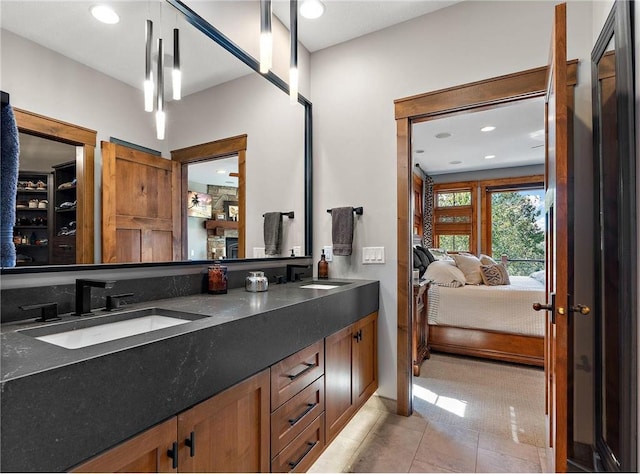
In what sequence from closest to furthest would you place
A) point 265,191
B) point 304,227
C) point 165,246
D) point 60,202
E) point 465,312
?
point 60,202 < point 165,246 < point 265,191 < point 304,227 < point 465,312

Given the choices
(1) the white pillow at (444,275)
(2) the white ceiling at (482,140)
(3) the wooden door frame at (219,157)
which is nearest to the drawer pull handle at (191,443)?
(3) the wooden door frame at (219,157)

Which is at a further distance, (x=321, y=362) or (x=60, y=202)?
(x=321, y=362)

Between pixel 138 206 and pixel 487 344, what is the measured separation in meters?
3.50

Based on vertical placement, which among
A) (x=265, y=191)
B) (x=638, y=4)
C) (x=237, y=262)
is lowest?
(x=237, y=262)

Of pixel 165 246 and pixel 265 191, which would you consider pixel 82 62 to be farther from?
pixel 265 191

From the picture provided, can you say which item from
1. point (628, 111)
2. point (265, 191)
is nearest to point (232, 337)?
point (265, 191)

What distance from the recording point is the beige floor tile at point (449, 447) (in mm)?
1830

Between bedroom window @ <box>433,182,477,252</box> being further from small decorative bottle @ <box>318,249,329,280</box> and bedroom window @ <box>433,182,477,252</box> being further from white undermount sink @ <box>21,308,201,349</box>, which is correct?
white undermount sink @ <box>21,308,201,349</box>

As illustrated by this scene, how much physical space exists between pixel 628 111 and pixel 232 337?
1.83 metres

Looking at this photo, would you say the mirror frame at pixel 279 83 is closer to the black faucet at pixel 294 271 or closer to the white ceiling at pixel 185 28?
the white ceiling at pixel 185 28

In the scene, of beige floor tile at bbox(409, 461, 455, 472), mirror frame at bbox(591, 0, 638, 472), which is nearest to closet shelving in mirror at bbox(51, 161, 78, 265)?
beige floor tile at bbox(409, 461, 455, 472)

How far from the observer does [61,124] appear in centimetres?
125

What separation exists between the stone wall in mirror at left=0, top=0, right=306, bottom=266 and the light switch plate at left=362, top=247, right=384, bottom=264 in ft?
1.67

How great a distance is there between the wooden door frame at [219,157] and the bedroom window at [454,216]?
5.60 m
